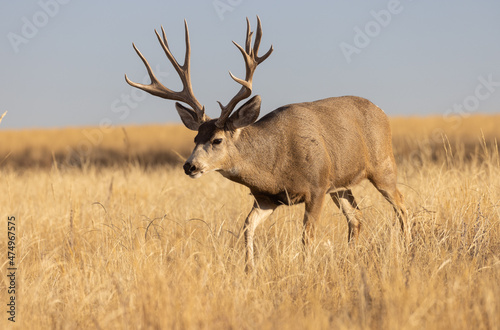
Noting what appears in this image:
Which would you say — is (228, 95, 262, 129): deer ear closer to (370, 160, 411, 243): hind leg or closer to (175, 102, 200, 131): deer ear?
(175, 102, 200, 131): deer ear

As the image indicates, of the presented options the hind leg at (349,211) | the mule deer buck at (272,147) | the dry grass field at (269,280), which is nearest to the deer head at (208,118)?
the mule deer buck at (272,147)

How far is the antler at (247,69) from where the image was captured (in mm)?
6199

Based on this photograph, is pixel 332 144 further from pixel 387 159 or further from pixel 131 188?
pixel 131 188

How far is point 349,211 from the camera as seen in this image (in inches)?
289

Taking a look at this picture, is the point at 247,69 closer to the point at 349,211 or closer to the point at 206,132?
the point at 206,132

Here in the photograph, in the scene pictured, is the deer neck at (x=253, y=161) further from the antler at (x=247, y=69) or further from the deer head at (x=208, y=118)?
the antler at (x=247, y=69)

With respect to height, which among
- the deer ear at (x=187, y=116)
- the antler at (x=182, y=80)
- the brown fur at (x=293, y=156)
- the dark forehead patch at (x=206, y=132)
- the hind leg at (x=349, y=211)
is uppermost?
the antler at (x=182, y=80)

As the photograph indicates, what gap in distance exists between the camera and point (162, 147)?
27.6 m

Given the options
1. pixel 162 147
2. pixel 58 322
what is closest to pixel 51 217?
pixel 58 322

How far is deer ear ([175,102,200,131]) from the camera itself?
6.56 metres

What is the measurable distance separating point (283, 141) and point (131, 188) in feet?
15.1

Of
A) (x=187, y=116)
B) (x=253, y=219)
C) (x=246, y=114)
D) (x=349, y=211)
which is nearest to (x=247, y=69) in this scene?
(x=246, y=114)

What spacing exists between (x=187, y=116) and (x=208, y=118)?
0.22 m

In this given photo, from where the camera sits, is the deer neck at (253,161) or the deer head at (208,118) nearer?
the deer head at (208,118)
